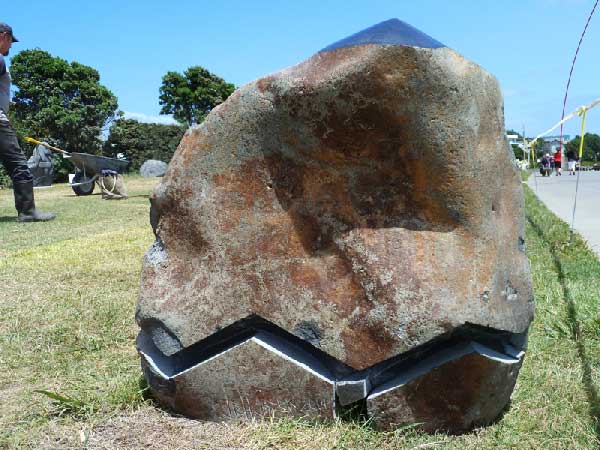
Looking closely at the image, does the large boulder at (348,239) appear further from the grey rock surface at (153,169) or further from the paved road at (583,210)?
the grey rock surface at (153,169)

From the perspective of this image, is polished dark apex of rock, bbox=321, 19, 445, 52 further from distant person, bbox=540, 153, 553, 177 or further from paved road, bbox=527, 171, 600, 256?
distant person, bbox=540, 153, 553, 177

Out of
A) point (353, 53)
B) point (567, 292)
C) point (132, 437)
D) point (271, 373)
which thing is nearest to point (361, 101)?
point (353, 53)

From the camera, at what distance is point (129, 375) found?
273cm

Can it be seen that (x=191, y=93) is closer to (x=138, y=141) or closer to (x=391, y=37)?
(x=138, y=141)

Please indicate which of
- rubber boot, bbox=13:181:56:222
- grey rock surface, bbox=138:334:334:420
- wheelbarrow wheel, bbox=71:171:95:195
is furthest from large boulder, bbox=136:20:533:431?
wheelbarrow wheel, bbox=71:171:95:195

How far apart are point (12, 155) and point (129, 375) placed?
219 inches

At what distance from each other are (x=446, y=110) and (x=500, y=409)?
1.09 metres

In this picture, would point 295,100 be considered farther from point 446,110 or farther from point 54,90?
point 54,90

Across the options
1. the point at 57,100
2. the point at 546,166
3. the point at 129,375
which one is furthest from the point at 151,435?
the point at 57,100

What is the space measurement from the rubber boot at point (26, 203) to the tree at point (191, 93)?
99.3ft

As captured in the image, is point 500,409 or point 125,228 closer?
point 500,409

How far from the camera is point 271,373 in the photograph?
2.21 meters

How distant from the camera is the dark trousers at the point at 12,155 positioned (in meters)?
7.27

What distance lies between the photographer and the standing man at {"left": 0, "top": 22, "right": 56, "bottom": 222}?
6.84 metres
